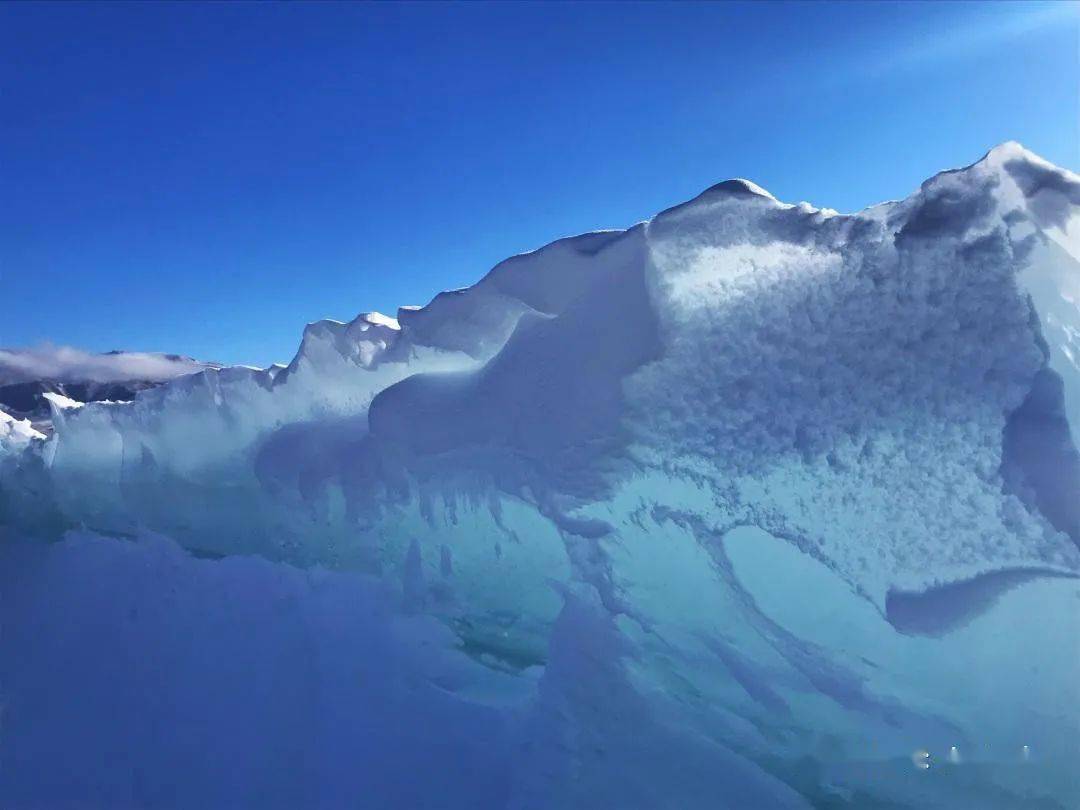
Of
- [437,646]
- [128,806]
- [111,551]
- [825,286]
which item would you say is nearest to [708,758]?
[437,646]

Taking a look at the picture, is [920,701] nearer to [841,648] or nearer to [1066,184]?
[841,648]

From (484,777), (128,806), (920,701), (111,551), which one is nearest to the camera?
(920,701)

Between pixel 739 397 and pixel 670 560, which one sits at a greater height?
pixel 739 397

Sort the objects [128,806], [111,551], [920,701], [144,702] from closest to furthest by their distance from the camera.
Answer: [920,701] → [128,806] → [144,702] → [111,551]
